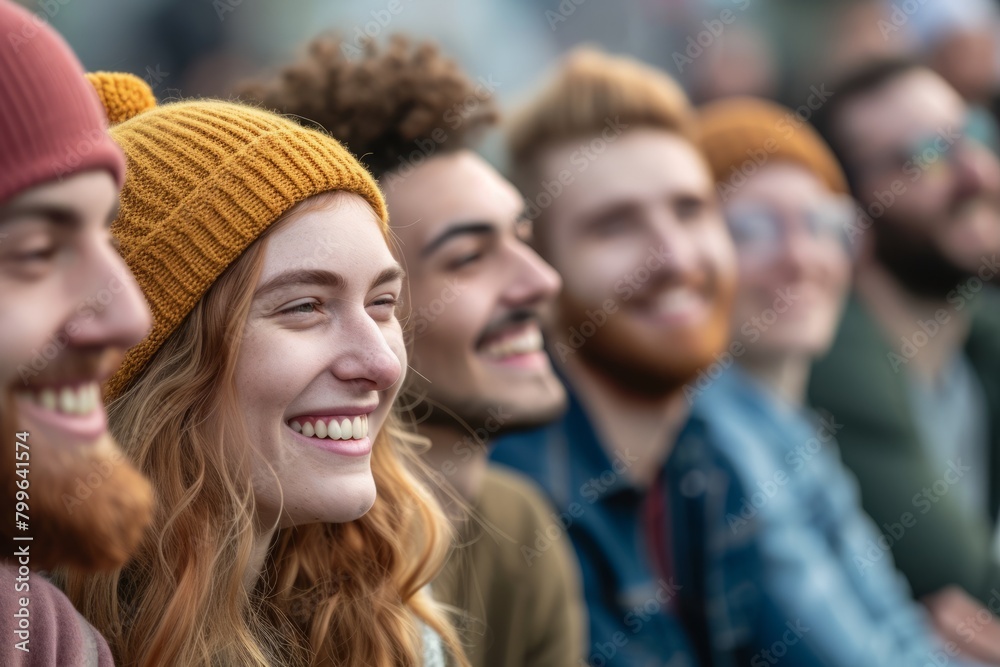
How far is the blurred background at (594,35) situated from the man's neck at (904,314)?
723 millimetres

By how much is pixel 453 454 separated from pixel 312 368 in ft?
3.10

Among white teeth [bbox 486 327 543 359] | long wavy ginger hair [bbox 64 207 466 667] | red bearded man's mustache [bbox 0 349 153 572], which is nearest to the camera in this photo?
red bearded man's mustache [bbox 0 349 153 572]

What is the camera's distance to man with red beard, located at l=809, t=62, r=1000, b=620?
3781mm

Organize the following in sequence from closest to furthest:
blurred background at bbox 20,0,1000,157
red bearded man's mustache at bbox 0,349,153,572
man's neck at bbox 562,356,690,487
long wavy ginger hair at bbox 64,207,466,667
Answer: red bearded man's mustache at bbox 0,349,153,572 < long wavy ginger hair at bbox 64,207,466,667 < man's neck at bbox 562,356,690,487 < blurred background at bbox 20,0,1000,157

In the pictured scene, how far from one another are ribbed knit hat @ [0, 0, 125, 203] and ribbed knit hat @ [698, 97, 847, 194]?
2.58 m

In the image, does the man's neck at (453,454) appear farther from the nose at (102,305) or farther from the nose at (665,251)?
the nose at (102,305)

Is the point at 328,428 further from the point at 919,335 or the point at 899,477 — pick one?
the point at 919,335

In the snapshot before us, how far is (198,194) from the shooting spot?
5.28 feet

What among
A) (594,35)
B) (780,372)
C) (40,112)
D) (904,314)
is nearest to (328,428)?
(40,112)

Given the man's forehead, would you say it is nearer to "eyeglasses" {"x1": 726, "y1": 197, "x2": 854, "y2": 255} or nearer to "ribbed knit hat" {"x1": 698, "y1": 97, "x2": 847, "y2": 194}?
"ribbed knit hat" {"x1": 698, "y1": 97, "x2": 847, "y2": 194}

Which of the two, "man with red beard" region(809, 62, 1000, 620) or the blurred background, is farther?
the blurred background

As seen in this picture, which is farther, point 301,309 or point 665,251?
point 665,251

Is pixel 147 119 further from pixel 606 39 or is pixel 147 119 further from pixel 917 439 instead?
pixel 606 39

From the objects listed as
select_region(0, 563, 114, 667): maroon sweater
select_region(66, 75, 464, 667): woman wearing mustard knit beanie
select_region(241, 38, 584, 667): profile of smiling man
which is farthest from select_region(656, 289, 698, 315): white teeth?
select_region(0, 563, 114, 667): maroon sweater
